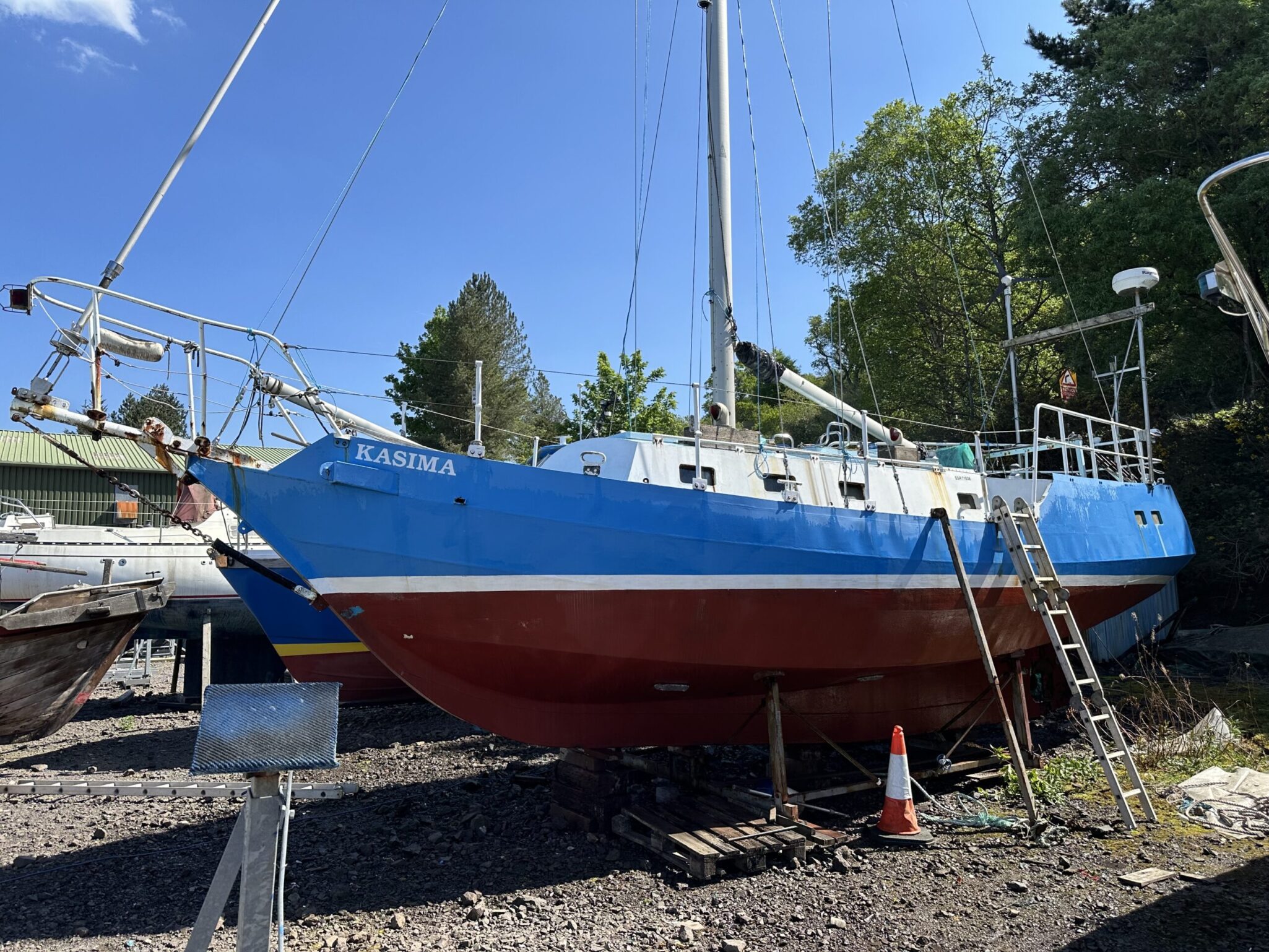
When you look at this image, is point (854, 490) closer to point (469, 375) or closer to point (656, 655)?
point (656, 655)

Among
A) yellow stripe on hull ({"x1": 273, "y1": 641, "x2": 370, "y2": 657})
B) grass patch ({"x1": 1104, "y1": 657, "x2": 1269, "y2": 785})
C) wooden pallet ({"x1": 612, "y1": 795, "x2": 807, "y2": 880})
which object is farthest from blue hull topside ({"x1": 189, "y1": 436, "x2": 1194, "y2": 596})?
yellow stripe on hull ({"x1": 273, "y1": 641, "x2": 370, "y2": 657})

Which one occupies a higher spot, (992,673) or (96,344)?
(96,344)

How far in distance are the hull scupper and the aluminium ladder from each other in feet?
1.85

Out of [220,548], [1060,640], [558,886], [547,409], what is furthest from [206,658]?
[547,409]

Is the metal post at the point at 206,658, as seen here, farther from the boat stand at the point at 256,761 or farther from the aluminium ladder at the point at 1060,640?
the aluminium ladder at the point at 1060,640

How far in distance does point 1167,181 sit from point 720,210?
42.9ft

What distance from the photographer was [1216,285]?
226 inches

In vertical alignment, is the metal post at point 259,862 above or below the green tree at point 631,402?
below

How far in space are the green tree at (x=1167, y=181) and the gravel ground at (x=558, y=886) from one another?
44.0 feet

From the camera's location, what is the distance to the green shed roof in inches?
1224

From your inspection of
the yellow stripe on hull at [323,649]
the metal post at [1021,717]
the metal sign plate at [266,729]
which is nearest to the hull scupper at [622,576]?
the metal post at [1021,717]

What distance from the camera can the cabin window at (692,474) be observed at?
784cm

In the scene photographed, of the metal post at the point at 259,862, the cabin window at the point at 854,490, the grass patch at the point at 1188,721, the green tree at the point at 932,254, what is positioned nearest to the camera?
the metal post at the point at 259,862

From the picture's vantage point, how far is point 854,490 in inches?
344
